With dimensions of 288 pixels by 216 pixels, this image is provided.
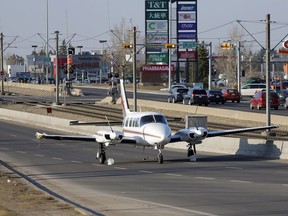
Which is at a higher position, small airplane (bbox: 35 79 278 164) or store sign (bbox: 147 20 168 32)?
store sign (bbox: 147 20 168 32)

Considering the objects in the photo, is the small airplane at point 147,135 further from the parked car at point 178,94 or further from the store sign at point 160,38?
the store sign at point 160,38

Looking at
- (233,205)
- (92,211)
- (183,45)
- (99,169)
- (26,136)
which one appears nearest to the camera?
(92,211)

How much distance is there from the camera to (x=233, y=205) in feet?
62.8

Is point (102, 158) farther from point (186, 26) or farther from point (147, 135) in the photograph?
point (186, 26)

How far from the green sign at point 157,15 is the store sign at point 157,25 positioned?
602mm

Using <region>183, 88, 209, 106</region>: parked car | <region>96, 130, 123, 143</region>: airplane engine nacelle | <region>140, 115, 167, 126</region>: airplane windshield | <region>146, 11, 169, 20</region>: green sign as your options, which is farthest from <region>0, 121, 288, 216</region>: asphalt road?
<region>146, 11, 169, 20</region>: green sign

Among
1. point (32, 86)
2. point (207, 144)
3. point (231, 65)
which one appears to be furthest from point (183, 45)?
point (207, 144)

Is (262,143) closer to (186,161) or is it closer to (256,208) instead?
(186,161)

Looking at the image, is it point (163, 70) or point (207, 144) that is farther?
point (163, 70)

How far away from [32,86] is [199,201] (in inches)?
4421

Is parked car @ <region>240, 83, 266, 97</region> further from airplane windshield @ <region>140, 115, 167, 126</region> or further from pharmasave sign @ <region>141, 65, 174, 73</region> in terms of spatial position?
airplane windshield @ <region>140, 115, 167, 126</region>

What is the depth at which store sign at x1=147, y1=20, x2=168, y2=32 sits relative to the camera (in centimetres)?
11843

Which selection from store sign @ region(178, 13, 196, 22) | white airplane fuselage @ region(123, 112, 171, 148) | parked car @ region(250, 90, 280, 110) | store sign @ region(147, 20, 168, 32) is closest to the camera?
white airplane fuselage @ region(123, 112, 171, 148)

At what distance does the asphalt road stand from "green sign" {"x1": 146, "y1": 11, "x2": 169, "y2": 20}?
7528 cm
